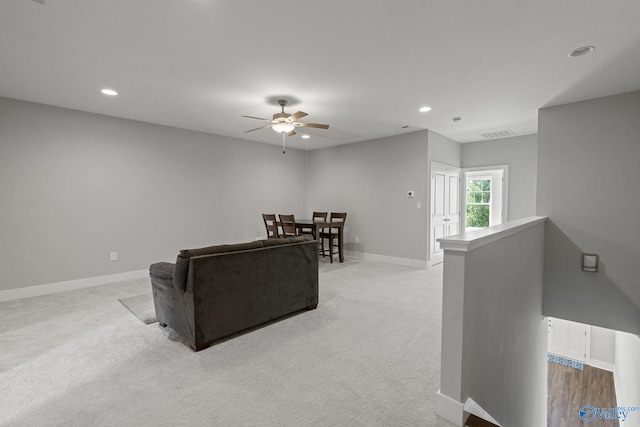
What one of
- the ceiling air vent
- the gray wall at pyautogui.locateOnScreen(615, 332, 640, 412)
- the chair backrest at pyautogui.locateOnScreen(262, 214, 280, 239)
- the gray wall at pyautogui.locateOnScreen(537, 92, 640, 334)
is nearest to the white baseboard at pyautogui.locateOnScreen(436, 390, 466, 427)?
the gray wall at pyautogui.locateOnScreen(537, 92, 640, 334)

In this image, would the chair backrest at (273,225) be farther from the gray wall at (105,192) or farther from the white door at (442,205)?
the white door at (442,205)

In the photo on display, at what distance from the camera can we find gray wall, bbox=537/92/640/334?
355 centimetres

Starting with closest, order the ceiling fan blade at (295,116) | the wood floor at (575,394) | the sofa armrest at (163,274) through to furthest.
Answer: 1. the sofa armrest at (163,274)
2. the ceiling fan blade at (295,116)
3. the wood floor at (575,394)

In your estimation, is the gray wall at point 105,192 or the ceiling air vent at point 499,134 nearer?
the gray wall at point 105,192

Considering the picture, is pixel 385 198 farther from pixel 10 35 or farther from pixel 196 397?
pixel 10 35

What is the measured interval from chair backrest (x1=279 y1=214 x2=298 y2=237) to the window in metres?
4.18

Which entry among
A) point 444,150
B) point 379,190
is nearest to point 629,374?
point 444,150

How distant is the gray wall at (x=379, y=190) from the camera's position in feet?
18.1

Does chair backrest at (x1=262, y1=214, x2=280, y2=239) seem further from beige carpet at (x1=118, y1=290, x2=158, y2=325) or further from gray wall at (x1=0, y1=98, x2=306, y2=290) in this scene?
Result: beige carpet at (x1=118, y1=290, x2=158, y2=325)

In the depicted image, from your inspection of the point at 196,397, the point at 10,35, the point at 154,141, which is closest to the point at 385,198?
the point at 154,141

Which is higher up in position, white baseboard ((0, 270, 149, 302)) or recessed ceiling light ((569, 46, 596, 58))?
recessed ceiling light ((569, 46, 596, 58))

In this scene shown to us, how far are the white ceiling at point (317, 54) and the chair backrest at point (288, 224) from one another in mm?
1988

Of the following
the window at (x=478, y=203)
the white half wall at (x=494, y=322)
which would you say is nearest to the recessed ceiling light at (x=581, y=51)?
the white half wall at (x=494, y=322)

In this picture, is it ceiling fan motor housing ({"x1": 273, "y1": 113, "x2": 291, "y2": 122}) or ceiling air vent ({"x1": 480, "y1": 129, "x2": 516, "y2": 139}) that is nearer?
ceiling fan motor housing ({"x1": 273, "y1": 113, "x2": 291, "y2": 122})
